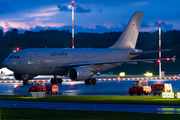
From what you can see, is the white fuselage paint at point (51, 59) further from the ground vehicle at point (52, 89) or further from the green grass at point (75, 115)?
the green grass at point (75, 115)

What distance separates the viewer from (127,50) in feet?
193

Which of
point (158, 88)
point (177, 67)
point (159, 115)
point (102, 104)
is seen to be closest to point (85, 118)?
point (159, 115)

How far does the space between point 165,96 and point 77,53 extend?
24841 millimetres

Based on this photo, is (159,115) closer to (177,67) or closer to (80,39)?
(177,67)

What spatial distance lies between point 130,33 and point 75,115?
137ft

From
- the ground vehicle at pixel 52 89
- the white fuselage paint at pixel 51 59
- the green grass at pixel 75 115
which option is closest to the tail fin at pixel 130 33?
the white fuselage paint at pixel 51 59

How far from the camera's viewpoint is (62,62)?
50.3m

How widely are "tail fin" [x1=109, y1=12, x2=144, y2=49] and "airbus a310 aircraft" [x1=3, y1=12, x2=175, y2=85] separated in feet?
4.99

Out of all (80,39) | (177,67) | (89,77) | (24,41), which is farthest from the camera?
(80,39)

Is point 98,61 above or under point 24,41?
under

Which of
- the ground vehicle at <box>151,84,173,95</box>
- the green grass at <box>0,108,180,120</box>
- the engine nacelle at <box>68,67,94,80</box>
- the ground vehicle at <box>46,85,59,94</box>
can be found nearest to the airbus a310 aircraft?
the engine nacelle at <box>68,67,94,80</box>

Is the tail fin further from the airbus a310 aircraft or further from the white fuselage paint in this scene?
the white fuselage paint

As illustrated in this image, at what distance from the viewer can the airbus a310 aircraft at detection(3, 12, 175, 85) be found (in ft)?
153

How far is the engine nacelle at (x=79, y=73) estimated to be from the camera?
46834 millimetres
